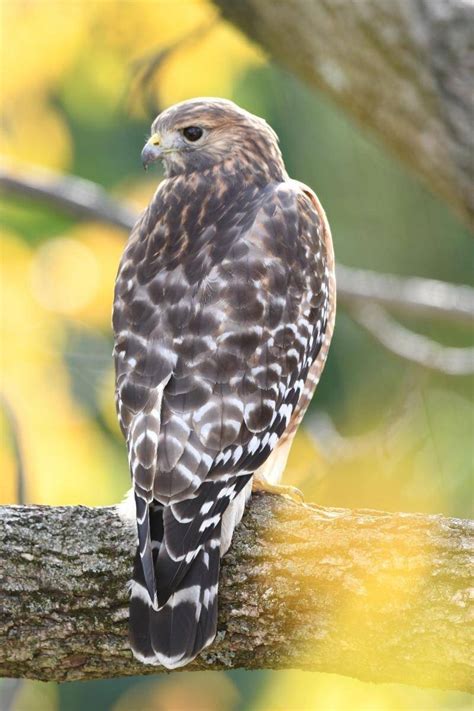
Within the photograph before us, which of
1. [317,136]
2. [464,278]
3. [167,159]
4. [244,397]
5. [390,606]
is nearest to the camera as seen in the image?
[390,606]

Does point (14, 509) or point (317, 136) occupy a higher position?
point (14, 509)

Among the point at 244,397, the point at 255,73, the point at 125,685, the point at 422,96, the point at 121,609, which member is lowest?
the point at 125,685

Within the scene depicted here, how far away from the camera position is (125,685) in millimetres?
15977

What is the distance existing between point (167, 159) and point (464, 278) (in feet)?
26.5

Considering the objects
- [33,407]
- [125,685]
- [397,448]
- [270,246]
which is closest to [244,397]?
[270,246]

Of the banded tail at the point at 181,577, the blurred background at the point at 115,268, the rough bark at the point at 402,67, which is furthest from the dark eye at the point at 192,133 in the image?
the banded tail at the point at 181,577

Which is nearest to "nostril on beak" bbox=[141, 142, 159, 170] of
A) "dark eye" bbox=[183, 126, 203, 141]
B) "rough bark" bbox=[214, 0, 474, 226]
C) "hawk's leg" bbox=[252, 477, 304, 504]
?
"dark eye" bbox=[183, 126, 203, 141]

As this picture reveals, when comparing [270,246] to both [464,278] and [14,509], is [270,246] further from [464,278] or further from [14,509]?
[464,278]

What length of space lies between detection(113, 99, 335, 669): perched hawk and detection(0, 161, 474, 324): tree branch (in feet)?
4.03

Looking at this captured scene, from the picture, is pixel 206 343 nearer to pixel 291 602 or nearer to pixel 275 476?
pixel 275 476

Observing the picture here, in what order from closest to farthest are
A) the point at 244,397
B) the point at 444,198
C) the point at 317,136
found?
1. the point at 244,397
2. the point at 444,198
3. the point at 317,136

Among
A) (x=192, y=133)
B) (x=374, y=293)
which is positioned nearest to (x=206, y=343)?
Answer: (x=192, y=133)

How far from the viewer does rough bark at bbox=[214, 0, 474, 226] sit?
4.45 meters

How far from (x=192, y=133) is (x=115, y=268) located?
19.2 ft
